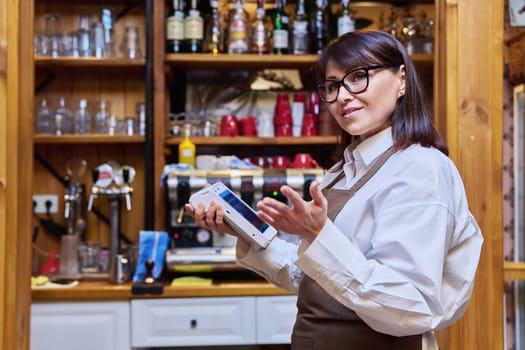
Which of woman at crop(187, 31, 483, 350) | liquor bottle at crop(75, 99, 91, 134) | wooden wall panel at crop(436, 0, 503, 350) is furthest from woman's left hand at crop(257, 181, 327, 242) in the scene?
liquor bottle at crop(75, 99, 91, 134)

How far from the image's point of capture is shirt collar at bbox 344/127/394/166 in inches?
45.7

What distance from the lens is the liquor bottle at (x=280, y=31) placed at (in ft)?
9.11

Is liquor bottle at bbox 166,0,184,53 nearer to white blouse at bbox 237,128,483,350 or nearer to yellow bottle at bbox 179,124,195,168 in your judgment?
yellow bottle at bbox 179,124,195,168

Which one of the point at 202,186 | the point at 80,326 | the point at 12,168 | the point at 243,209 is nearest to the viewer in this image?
the point at 243,209

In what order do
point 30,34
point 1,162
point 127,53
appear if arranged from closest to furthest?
point 1,162 → point 30,34 → point 127,53

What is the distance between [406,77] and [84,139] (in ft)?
6.31

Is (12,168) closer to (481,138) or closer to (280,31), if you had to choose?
(481,138)

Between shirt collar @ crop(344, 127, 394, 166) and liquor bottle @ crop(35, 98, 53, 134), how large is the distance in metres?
2.01

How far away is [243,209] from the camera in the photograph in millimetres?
1233

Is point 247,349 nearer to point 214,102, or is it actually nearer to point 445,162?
point 214,102

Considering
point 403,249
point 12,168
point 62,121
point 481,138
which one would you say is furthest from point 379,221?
point 62,121

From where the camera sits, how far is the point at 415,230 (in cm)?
96

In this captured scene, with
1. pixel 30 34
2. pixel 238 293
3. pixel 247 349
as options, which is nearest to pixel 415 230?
pixel 30 34

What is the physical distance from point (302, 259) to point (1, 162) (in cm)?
92
